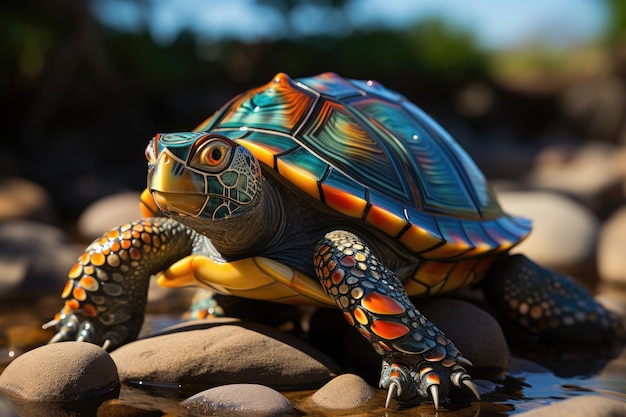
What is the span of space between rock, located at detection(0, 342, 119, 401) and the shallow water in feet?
0.20

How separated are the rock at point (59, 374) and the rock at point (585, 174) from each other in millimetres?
6640

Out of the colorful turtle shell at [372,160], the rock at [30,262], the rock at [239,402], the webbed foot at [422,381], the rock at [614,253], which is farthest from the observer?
the rock at [614,253]

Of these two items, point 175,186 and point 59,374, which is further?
point 59,374

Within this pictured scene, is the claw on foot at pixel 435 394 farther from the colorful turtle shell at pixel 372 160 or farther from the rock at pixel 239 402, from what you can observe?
the colorful turtle shell at pixel 372 160

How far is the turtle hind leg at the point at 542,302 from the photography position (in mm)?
3432

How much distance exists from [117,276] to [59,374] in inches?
22.8

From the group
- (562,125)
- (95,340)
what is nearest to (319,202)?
(95,340)

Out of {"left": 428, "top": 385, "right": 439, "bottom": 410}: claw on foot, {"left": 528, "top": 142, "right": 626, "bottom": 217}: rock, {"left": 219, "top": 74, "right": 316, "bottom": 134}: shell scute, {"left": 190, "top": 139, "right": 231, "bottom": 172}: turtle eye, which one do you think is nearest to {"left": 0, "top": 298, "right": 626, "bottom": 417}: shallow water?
{"left": 428, "top": 385, "right": 439, "bottom": 410}: claw on foot

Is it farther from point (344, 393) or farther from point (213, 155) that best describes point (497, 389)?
point (213, 155)

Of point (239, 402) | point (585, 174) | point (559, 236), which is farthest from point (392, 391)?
point (585, 174)

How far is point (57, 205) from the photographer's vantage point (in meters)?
9.64

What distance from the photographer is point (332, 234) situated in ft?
8.90

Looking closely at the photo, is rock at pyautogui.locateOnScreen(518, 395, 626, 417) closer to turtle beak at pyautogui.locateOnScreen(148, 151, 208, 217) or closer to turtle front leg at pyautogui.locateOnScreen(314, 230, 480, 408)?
turtle front leg at pyautogui.locateOnScreen(314, 230, 480, 408)

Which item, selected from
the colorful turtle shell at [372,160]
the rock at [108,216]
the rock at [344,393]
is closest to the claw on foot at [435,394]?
the rock at [344,393]
